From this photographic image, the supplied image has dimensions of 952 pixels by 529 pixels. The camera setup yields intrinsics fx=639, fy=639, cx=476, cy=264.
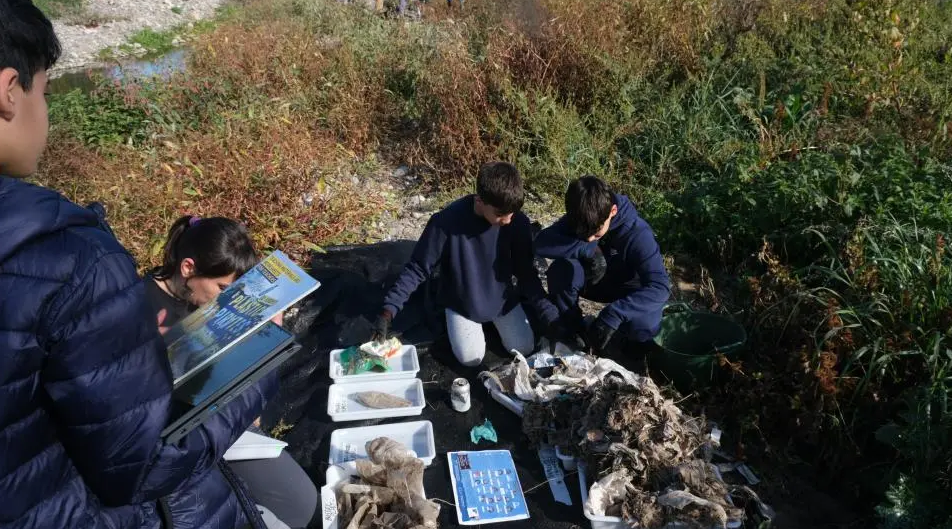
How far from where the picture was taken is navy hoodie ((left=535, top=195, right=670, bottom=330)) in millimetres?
3381

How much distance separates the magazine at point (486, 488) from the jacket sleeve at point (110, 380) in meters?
1.49

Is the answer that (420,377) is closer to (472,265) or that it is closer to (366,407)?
(366,407)

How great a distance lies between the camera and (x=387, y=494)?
8.31 feet

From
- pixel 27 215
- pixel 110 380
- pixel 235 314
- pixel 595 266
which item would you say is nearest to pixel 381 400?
pixel 595 266

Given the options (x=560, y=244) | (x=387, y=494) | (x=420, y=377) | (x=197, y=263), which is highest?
(x=197, y=263)

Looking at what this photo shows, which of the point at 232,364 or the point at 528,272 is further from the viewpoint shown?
the point at 528,272

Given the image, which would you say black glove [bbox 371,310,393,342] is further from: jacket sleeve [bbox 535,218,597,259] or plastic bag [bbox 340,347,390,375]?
jacket sleeve [bbox 535,218,597,259]

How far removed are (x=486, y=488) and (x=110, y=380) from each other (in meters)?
1.88

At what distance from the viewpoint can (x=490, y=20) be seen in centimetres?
697

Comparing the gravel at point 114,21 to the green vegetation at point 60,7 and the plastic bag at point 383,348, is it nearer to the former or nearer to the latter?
the green vegetation at point 60,7

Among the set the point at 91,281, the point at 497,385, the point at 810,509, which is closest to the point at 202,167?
the point at 497,385

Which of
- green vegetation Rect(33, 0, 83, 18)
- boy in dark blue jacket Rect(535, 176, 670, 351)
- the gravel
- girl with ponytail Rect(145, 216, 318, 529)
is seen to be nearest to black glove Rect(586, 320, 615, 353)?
boy in dark blue jacket Rect(535, 176, 670, 351)

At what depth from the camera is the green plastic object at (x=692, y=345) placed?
322 cm

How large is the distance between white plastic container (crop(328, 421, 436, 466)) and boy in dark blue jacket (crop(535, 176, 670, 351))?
107 centimetres
